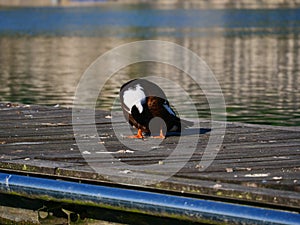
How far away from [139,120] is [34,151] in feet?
2.98

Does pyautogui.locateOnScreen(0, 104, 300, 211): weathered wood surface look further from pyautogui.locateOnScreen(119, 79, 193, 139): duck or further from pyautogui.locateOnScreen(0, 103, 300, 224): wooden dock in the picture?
pyautogui.locateOnScreen(119, 79, 193, 139): duck

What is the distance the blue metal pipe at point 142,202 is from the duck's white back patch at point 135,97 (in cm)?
113

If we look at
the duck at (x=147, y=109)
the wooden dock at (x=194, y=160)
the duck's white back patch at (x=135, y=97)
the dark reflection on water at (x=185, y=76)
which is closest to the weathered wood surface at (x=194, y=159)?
the wooden dock at (x=194, y=160)

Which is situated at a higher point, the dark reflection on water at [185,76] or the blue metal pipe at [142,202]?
the blue metal pipe at [142,202]

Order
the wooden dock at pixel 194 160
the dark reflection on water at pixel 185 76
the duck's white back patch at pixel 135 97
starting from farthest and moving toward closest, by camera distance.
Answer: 1. the dark reflection on water at pixel 185 76
2. the duck's white back patch at pixel 135 97
3. the wooden dock at pixel 194 160

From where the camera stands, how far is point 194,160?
19.6ft

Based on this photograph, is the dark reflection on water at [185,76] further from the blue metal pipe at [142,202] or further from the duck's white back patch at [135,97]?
the blue metal pipe at [142,202]

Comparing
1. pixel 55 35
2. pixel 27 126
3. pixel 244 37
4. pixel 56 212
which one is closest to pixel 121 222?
pixel 56 212

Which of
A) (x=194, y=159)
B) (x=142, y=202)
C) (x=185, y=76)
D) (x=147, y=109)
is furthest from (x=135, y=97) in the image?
(x=185, y=76)

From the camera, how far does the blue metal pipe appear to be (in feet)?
16.1

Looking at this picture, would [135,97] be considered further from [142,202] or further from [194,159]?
[142,202]

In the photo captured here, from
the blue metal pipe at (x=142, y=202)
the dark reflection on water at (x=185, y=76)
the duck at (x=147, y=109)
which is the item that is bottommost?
the dark reflection on water at (x=185, y=76)

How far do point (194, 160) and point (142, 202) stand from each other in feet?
2.60

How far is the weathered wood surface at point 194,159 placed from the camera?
Result: 514cm
